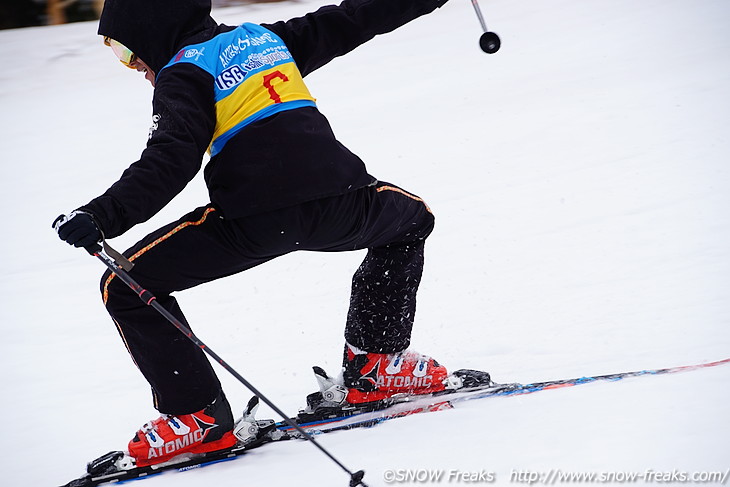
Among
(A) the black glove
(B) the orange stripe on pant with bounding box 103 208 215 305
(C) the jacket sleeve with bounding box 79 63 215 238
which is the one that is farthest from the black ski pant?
(A) the black glove

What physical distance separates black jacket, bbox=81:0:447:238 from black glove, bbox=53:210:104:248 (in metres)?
0.03

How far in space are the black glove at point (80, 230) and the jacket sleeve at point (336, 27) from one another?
0.98m

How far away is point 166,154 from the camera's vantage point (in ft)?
7.03

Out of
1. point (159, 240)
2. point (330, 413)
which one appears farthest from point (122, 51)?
point (330, 413)

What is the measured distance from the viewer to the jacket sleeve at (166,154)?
2102 mm

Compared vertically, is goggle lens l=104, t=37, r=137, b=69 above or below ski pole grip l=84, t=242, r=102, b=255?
above

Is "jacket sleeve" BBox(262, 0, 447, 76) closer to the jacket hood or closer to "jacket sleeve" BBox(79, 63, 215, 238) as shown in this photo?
the jacket hood

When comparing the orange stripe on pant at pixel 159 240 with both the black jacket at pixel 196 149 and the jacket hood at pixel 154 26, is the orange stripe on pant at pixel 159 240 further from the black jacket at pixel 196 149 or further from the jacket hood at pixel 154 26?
the jacket hood at pixel 154 26

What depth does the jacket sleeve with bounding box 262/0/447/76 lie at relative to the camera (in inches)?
104

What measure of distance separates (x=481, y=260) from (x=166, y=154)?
8.56 ft

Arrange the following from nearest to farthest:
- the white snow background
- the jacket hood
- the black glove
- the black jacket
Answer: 1. the black glove
2. the black jacket
3. the jacket hood
4. the white snow background

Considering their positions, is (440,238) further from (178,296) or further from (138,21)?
(138,21)

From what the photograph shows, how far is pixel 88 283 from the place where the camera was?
15.5 feet

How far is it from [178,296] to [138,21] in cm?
239
